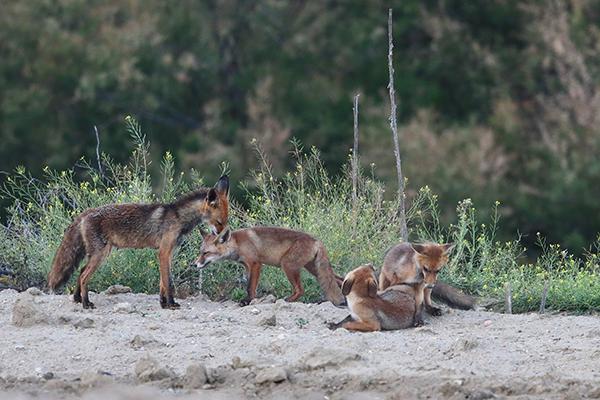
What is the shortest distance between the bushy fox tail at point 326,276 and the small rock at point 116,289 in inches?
62.5

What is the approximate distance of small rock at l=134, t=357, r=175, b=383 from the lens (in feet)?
30.3

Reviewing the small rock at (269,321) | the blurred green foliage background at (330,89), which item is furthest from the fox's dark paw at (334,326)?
the blurred green foliage background at (330,89)

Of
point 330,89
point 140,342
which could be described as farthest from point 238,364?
point 330,89

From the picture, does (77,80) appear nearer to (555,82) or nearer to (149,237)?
(555,82)

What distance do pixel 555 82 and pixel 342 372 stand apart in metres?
17.4

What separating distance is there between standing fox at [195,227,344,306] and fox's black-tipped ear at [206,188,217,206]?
28cm

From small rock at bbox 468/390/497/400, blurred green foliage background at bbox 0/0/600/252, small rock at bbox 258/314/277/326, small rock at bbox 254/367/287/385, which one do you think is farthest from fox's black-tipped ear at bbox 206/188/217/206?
blurred green foliage background at bbox 0/0/600/252

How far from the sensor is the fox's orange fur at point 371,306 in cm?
1045

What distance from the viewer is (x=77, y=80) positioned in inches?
1028

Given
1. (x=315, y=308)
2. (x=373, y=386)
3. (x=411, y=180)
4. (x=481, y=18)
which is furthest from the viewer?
(x=481, y=18)

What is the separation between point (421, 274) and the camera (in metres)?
10.8

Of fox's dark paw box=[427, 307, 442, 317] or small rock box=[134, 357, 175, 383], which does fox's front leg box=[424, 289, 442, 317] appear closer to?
fox's dark paw box=[427, 307, 442, 317]

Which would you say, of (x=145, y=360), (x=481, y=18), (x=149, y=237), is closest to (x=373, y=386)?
(x=145, y=360)

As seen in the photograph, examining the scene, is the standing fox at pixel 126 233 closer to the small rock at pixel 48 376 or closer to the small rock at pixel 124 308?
the small rock at pixel 124 308
